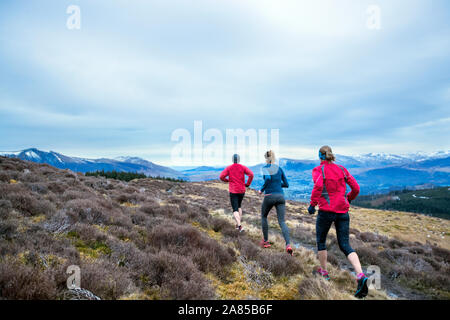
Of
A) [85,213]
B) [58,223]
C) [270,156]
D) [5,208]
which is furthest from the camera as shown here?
[270,156]

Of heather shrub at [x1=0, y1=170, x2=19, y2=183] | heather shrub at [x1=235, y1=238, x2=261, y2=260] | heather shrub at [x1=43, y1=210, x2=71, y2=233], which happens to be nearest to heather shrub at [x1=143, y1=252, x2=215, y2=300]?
heather shrub at [x1=235, y1=238, x2=261, y2=260]

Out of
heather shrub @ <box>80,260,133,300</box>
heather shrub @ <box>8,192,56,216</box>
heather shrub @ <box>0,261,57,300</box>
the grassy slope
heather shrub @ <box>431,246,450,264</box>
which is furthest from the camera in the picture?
the grassy slope

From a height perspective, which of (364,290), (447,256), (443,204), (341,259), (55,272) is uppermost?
(55,272)

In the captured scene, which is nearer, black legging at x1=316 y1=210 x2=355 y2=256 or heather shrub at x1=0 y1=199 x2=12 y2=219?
black legging at x1=316 y1=210 x2=355 y2=256

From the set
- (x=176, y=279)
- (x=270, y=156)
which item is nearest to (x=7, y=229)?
(x=176, y=279)

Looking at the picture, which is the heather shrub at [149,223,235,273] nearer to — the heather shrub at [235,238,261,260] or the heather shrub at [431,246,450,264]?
the heather shrub at [235,238,261,260]

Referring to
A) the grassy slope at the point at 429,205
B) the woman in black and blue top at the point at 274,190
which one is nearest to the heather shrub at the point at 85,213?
the woman in black and blue top at the point at 274,190

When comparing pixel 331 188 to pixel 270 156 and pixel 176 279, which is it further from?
pixel 176 279

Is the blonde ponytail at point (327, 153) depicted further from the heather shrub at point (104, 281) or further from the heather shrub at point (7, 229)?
the heather shrub at point (7, 229)

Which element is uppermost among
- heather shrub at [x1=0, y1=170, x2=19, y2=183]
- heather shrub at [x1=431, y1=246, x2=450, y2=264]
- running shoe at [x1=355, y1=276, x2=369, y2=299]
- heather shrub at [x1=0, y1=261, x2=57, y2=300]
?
heather shrub at [x1=0, y1=170, x2=19, y2=183]
